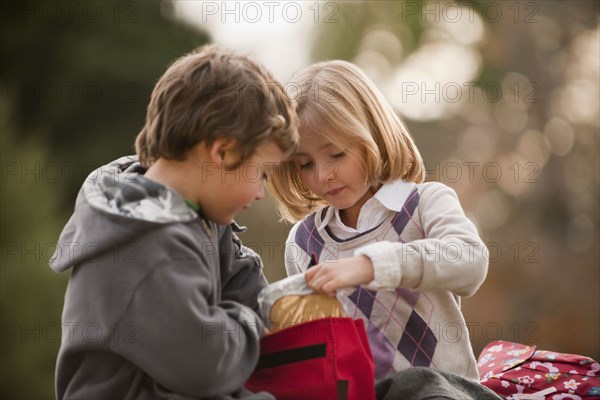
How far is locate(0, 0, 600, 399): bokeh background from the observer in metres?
11.5

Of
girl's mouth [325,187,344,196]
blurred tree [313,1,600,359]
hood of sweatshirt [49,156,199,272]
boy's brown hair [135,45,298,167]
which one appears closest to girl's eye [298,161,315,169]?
girl's mouth [325,187,344,196]

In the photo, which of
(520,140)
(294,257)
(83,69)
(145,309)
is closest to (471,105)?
(520,140)

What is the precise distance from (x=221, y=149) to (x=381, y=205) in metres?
0.78

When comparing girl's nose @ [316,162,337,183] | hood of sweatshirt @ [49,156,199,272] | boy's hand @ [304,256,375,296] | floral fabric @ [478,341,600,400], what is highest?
hood of sweatshirt @ [49,156,199,272]

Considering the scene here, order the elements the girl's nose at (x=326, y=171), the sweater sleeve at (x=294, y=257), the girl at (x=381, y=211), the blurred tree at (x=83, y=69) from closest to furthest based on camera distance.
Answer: the girl at (x=381, y=211) < the girl's nose at (x=326, y=171) < the sweater sleeve at (x=294, y=257) < the blurred tree at (x=83, y=69)

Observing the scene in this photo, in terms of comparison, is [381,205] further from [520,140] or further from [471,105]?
[471,105]

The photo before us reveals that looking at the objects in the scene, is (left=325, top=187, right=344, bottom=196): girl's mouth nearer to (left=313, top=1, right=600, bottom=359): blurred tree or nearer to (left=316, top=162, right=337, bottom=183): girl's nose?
(left=316, top=162, right=337, bottom=183): girl's nose

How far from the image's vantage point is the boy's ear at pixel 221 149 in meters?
2.01

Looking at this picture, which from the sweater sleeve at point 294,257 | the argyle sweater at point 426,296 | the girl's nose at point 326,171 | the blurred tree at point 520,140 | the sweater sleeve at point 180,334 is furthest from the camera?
the blurred tree at point 520,140

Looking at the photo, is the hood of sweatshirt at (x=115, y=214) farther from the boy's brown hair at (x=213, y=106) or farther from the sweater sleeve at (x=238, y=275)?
the sweater sleeve at (x=238, y=275)

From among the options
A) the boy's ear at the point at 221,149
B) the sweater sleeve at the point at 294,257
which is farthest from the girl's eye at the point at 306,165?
the boy's ear at the point at 221,149

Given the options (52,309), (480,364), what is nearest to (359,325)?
(480,364)

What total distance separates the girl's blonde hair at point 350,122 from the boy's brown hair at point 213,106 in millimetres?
441

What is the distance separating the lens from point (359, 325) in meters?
2.02
